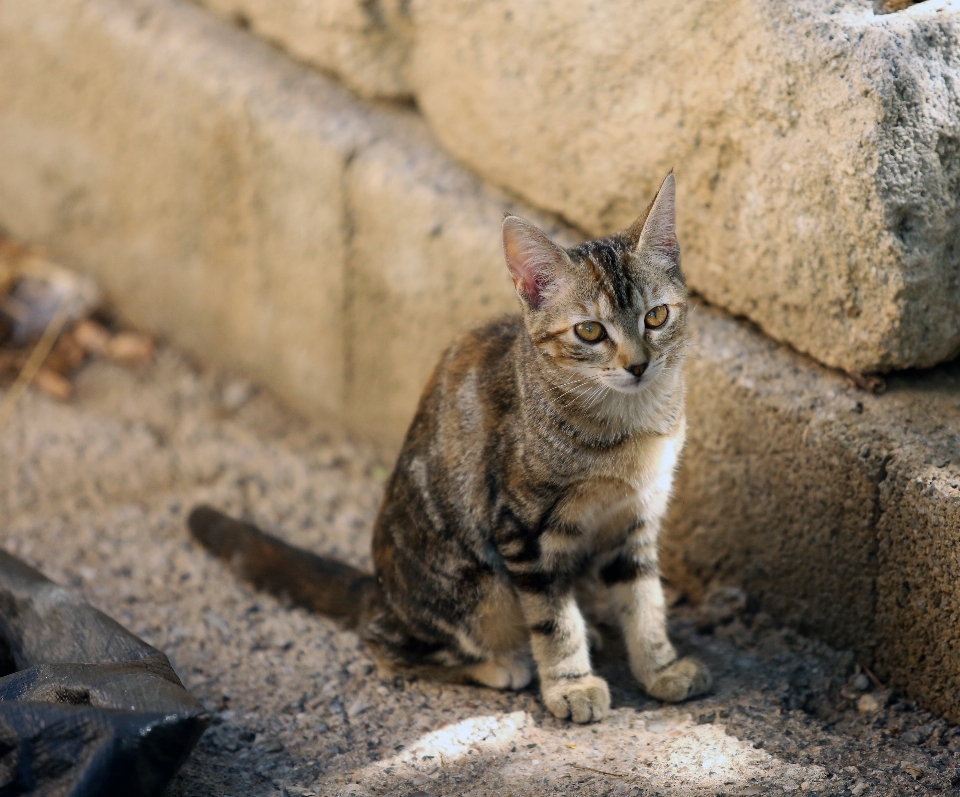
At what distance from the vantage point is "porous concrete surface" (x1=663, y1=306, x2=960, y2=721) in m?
2.79

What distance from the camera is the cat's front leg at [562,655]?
9.46 feet

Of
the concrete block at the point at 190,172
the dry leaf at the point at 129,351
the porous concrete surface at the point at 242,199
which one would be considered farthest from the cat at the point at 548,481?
the dry leaf at the point at 129,351

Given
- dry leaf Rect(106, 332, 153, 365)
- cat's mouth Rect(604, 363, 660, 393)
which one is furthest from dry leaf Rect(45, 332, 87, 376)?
cat's mouth Rect(604, 363, 660, 393)

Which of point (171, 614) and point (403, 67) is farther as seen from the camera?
point (403, 67)

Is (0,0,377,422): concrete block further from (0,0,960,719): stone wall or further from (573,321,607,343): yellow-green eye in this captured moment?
(573,321,607,343): yellow-green eye

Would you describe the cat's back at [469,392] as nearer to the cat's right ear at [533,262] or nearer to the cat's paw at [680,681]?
the cat's right ear at [533,262]

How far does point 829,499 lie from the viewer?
3.01m

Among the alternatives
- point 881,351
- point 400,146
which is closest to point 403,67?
point 400,146

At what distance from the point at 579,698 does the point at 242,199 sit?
2606 mm

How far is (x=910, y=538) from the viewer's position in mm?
2803

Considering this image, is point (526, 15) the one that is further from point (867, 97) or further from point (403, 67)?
point (867, 97)

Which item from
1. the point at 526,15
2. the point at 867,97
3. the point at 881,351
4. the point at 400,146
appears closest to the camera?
the point at 867,97

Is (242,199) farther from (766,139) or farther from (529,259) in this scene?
(766,139)

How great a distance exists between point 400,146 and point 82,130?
5.42 feet
